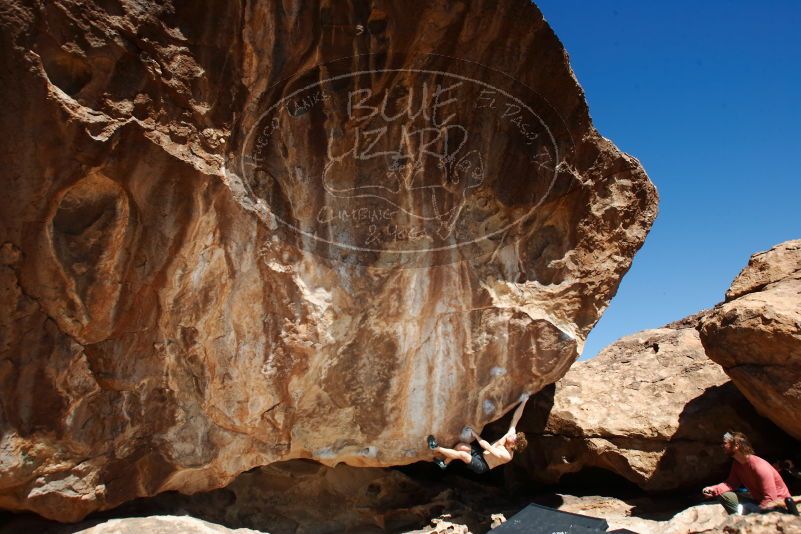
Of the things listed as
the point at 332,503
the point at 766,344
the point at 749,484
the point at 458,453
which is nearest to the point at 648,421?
the point at 766,344

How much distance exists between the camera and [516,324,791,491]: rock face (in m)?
6.41

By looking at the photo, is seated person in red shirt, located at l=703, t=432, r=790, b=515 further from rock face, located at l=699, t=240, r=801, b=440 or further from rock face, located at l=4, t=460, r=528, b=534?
rock face, located at l=4, t=460, r=528, b=534

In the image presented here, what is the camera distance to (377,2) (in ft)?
15.5

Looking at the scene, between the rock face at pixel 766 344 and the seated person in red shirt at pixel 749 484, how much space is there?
2.95 ft

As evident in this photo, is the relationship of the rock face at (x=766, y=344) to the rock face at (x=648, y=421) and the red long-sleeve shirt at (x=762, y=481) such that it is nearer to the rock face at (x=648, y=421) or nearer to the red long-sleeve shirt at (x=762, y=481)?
the rock face at (x=648, y=421)

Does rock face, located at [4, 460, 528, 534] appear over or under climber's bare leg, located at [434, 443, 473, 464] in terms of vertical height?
under

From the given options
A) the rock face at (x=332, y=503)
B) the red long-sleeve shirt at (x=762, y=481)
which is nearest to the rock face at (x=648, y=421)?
the rock face at (x=332, y=503)

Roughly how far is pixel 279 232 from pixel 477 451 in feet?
9.55

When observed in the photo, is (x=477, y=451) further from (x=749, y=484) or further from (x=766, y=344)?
(x=766, y=344)

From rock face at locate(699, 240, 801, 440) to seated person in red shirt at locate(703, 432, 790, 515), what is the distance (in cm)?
90

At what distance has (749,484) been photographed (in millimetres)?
4898

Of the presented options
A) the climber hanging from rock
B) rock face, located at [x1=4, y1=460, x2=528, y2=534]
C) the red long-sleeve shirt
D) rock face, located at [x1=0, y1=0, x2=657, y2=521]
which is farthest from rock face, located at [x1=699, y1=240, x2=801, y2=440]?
rock face, located at [x1=4, y1=460, x2=528, y2=534]

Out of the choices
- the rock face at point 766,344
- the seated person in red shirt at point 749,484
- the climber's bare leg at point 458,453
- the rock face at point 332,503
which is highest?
the rock face at point 766,344

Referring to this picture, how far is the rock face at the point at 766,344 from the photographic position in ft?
18.0
